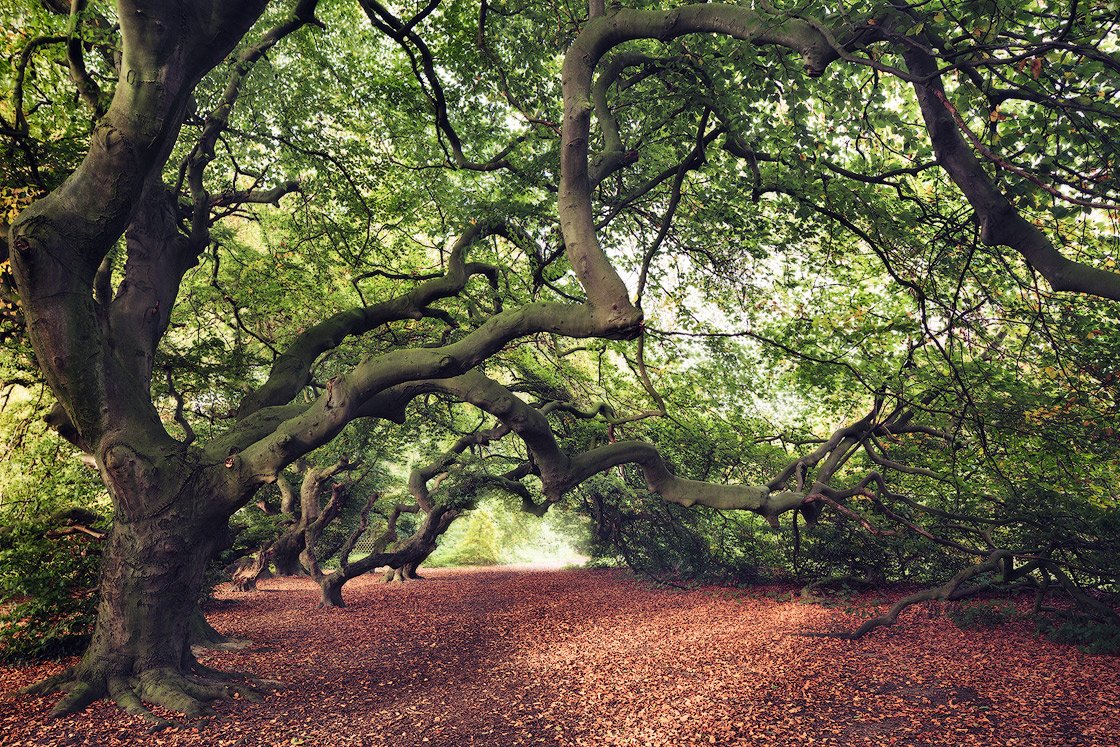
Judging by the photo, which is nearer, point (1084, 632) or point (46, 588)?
point (46, 588)

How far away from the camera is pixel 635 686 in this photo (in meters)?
6.35

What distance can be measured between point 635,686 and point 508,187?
717 centimetres

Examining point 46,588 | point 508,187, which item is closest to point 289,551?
point 46,588

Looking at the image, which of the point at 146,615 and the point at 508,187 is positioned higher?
the point at 508,187

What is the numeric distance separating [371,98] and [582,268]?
702 cm

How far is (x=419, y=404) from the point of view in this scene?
519 inches

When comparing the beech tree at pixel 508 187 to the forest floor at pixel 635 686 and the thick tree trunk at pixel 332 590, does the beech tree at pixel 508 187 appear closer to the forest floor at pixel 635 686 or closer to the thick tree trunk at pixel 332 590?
the forest floor at pixel 635 686

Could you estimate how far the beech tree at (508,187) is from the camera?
4.22 m

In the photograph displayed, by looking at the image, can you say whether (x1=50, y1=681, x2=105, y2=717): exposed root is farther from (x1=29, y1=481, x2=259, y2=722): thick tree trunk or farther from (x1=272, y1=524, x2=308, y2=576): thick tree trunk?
(x1=272, y1=524, x2=308, y2=576): thick tree trunk

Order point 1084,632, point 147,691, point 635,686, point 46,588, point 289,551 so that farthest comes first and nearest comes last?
point 289,551 < point 1084,632 < point 46,588 < point 635,686 < point 147,691

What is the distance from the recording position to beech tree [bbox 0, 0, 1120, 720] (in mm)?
4223

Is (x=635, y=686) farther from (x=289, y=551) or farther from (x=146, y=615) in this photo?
(x=289, y=551)

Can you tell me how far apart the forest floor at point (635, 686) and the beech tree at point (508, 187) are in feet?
3.33

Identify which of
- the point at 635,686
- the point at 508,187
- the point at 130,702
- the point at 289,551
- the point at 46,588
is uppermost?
the point at 508,187
